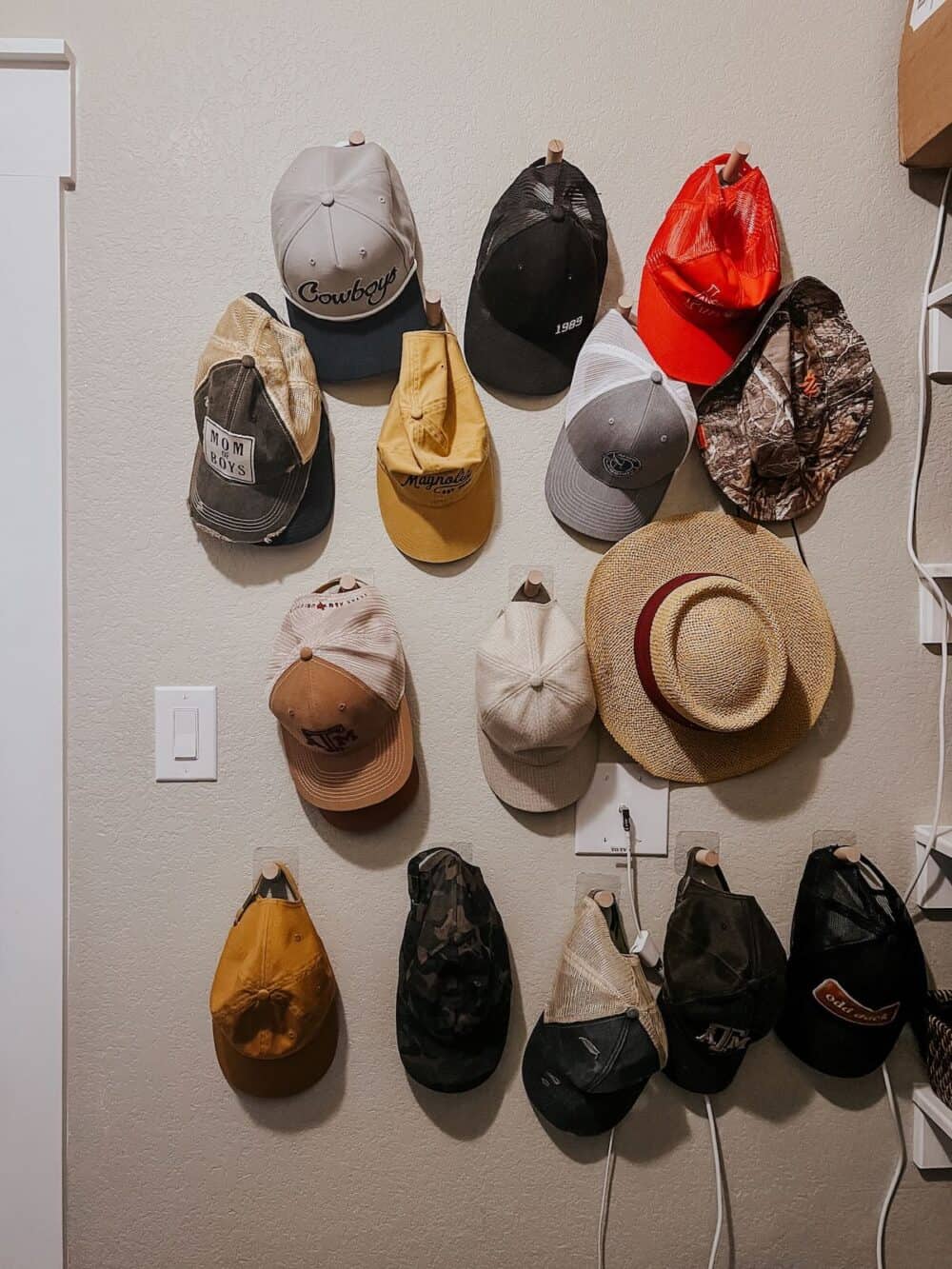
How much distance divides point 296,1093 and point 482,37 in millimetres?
1535

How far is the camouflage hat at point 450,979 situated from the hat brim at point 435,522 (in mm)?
433

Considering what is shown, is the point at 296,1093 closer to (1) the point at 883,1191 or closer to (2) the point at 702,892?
(2) the point at 702,892

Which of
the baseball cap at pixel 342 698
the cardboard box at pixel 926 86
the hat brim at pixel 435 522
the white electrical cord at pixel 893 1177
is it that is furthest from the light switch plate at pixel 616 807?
the cardboard box at pixel 926 86

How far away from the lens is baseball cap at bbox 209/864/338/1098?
1.21 metres

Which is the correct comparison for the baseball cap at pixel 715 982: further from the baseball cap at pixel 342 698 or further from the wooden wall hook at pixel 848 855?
the baseball cap at pixel 342 698

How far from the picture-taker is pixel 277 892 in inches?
51.2

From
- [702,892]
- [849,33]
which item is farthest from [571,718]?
[849,33]

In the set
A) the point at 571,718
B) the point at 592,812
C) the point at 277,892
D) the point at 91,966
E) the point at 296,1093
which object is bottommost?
the point at 296,1093

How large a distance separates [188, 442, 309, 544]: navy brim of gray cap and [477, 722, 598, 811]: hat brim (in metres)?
0.42

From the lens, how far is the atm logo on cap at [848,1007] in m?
1.25

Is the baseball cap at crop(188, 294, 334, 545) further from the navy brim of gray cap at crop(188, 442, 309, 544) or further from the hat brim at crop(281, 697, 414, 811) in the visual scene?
the hat brim at crop(281, 697, 414, 811)

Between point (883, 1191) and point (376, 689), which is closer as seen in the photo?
point (376, 689)

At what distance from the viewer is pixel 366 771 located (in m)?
1.24

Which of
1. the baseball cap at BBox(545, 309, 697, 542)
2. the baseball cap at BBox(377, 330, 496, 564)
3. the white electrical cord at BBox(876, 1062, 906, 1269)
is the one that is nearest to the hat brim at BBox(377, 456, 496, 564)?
the baseball cap at BBox(377, 330, 496, 564)
